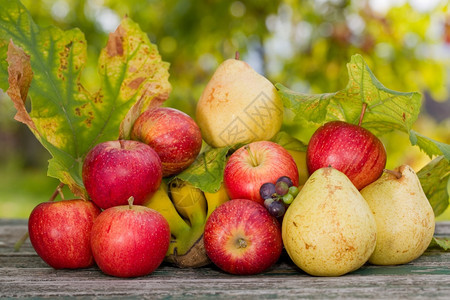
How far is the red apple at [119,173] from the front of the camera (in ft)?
3.43

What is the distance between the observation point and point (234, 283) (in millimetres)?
938

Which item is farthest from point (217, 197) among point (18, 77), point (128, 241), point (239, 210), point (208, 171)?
point (18, 77)

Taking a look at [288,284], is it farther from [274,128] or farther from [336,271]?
[274,128]

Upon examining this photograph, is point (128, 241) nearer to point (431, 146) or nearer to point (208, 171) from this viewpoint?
point (208, 171)

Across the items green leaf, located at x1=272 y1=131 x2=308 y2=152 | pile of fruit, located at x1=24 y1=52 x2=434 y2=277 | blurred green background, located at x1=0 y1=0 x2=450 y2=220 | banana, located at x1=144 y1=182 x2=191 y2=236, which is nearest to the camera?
pile of fruit, located at x1=24 y1=52 x2=434 y2=277

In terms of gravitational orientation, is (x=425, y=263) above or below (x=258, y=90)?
below

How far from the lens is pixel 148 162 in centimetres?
107

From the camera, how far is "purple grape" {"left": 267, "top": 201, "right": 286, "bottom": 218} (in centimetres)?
102

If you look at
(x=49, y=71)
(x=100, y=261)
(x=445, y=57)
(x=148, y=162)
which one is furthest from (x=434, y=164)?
(x=445, y=57)

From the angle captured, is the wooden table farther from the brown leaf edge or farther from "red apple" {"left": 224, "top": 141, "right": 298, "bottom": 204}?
the brown leaf edge

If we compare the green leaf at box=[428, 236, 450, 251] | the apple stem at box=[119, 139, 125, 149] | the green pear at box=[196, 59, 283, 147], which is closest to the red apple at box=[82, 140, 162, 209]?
the apple stem at box=[119, 139, 125, 149]

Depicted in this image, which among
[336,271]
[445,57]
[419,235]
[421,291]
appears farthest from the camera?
[445,57]

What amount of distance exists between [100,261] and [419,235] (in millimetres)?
637

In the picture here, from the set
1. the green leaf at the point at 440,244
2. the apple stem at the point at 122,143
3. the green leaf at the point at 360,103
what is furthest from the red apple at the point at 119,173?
the green leaf at the point at 440,244
